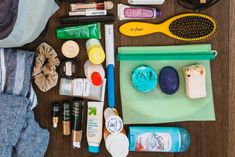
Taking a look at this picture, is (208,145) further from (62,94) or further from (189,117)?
(62,94)

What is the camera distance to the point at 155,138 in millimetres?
769

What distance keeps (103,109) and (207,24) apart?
316 mm

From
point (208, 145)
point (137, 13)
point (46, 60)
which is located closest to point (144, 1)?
point (137, 13)

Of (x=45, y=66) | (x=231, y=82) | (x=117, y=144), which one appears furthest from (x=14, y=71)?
(x=231, y=82)

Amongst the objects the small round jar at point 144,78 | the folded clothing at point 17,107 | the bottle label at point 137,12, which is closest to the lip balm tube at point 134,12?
the bottle label at point 137,12

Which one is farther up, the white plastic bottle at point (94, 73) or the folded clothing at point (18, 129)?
the white plastic bottle at point (94, 73)

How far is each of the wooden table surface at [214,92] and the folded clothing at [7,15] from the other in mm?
172

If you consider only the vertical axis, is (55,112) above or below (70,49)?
below

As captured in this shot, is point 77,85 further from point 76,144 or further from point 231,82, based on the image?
point 231,82

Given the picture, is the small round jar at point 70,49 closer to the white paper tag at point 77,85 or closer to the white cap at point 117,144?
the white paper tag at point 77,85

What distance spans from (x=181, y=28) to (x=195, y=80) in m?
0.13

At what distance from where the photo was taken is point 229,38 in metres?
0.77

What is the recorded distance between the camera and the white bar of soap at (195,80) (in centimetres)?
75

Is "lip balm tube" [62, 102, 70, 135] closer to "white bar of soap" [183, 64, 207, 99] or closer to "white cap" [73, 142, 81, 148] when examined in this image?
"white cap" [73, 142, 81, 148]
